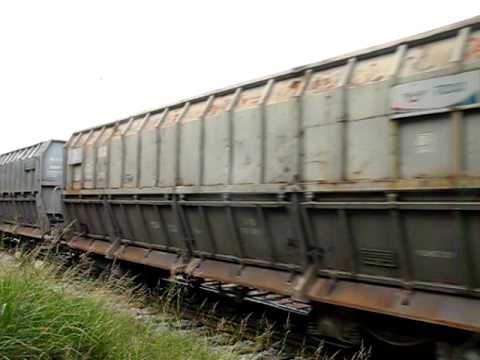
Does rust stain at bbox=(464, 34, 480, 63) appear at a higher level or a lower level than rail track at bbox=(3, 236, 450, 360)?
higher

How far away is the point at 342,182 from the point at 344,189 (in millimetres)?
111

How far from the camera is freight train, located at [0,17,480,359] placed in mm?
4754

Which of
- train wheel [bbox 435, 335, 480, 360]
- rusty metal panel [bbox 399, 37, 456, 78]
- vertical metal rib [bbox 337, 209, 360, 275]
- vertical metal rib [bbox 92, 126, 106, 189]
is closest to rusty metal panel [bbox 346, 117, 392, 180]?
vertical metal rib [bbox 337, 209, 360, 275]

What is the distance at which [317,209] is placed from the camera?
20.0 feet

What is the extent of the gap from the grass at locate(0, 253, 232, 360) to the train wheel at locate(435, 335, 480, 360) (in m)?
2.34

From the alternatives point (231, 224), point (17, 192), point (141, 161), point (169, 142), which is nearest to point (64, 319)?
point (231, 224)

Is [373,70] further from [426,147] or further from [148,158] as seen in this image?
[148,158]

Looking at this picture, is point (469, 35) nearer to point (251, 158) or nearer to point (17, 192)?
point (251, 158)

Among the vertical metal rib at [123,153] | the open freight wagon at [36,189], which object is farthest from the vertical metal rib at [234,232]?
the open freight wagon at [36,189]

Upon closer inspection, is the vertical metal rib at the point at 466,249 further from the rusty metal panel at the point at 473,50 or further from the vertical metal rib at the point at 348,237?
the rusty metal panel at the point at 473,50

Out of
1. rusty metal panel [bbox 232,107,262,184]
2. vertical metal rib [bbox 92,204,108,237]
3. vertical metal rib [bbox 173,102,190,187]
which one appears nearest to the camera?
rusty metal panel [bbox 232,107,262,184]

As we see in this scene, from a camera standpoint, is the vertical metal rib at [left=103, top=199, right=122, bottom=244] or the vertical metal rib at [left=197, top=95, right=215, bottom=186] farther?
the vertical metal rib at [left=103, top=199, right=122, bottom=244]

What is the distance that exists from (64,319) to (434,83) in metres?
4.15

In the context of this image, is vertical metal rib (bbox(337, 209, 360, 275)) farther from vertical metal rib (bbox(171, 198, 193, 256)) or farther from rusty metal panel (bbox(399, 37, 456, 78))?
vertical metal rib (bbox(171, 198, 193, 256))
